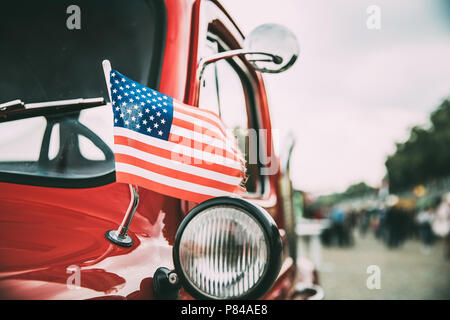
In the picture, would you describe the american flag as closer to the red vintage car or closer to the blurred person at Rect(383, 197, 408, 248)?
the red vintage car

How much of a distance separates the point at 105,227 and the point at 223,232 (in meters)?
0.40

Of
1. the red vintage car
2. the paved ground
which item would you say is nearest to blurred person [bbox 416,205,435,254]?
the paved ground

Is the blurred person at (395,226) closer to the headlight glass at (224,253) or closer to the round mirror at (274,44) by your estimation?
the round mirror at (274,44)

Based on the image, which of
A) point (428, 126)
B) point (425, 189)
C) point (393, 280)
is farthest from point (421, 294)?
point (425, 189)

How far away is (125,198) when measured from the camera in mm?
1222

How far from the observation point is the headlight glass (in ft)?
2.88

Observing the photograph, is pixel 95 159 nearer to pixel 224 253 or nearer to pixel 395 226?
pixel 224 253

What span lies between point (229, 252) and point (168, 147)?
1.42 feet

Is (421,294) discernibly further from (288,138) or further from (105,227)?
(105,227)

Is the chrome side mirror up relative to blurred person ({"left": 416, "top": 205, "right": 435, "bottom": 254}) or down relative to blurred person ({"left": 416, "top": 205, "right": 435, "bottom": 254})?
up

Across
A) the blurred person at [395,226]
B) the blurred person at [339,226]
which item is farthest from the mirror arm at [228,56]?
the blurred person at [339,226]

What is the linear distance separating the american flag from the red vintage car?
3.0 inches

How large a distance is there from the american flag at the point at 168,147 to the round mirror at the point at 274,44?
25 centimetres

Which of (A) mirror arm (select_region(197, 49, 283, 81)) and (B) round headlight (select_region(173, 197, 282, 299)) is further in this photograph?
(A) mirror arm (select_region(197, 49, 283, 81))
